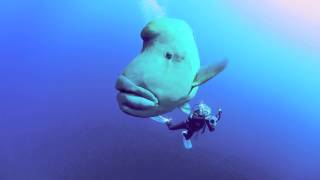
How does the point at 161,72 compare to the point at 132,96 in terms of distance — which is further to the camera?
the point at 161,72

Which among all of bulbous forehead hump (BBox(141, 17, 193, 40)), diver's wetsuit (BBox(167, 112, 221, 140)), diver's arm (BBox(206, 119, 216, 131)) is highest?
diver's wetsuit (BBox(167, 112, 221, 140))

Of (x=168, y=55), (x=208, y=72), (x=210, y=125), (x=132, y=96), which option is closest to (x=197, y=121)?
(x=210, y=125)

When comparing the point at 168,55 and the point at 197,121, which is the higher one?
the point at 197,121

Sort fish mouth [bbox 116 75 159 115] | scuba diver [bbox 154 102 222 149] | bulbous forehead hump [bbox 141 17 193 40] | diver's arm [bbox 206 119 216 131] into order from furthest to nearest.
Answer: scuba diver [bbox 154 102 222 149] → diver's arm [bbox 206 119 216 131] → bulbous forehead hump [bbox 141 17 193 40] → fish mouth [bbox 116 75 159 115]

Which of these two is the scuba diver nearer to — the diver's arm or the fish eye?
the diver's arm

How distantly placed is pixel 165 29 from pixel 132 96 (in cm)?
63

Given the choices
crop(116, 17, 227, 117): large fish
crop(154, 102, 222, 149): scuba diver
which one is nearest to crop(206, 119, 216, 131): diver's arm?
crop(154, 102, 222, 149): scuba diver

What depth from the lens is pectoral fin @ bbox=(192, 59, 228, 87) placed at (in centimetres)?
335

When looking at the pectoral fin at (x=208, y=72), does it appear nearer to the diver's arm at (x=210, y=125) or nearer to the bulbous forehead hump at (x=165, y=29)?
the bulbous forehead hump at (x=165, y=29)

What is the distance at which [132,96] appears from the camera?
3166 millimetres

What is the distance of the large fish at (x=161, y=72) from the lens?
126 inches

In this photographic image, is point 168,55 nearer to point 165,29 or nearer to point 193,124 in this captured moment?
point 165,29

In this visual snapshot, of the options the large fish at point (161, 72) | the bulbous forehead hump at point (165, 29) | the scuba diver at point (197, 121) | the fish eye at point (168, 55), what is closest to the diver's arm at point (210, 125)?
the scuba diver at point (197, 121)

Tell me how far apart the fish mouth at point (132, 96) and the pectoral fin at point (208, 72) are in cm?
50
